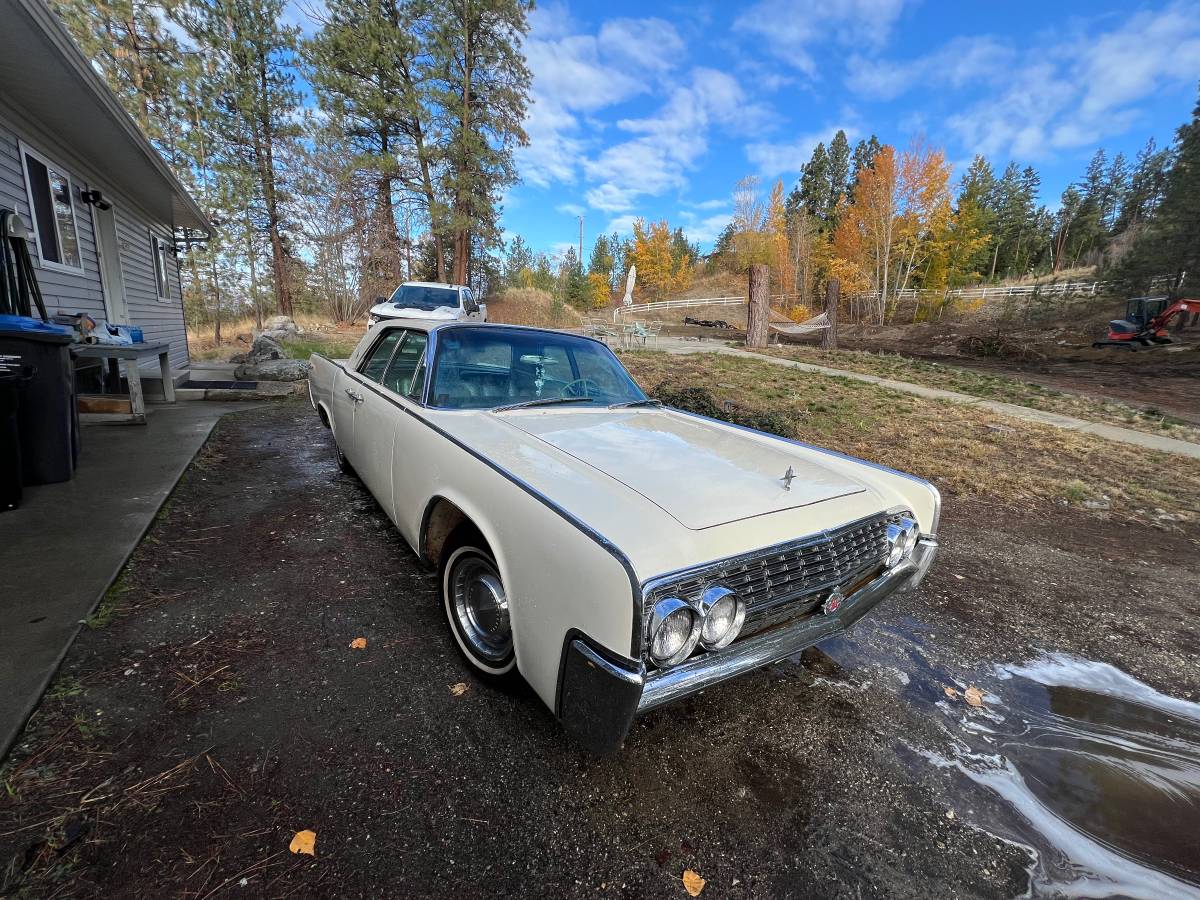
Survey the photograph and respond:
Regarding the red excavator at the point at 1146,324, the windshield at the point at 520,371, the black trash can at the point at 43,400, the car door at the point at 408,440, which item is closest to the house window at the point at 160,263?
the black trash can at the point at 43,400

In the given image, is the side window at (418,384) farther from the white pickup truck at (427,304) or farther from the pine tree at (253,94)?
the pine tree at (253,94)

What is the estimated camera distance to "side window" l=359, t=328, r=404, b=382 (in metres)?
3.38

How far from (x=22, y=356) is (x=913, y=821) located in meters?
5.58

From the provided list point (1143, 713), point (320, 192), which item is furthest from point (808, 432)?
point (320, 192)

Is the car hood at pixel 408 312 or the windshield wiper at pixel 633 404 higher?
the car hood at pixel 408 312

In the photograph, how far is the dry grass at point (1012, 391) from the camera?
7684 mm

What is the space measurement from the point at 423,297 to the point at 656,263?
5006cm

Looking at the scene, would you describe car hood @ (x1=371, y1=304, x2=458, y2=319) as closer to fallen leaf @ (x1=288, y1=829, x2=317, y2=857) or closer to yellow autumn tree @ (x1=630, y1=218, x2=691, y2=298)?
fallen leaf @ (x1=288, y1=829, x2=317, y2=857)

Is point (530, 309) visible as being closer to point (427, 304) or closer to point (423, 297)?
point (423, 297)

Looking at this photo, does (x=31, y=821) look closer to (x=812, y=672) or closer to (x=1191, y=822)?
(x=812, y=672)

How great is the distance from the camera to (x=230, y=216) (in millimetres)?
17734

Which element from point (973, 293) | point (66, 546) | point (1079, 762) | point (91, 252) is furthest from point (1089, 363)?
point (973, 293)

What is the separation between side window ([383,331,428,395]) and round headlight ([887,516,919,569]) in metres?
2.52

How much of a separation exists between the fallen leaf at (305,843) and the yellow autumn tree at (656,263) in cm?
5958
